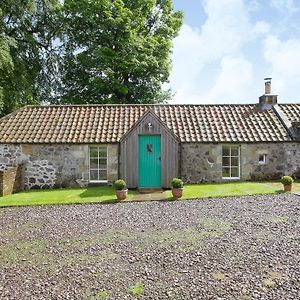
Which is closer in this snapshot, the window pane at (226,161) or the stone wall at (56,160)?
the stone wall at (56,160)

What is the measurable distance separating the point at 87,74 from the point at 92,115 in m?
12.3

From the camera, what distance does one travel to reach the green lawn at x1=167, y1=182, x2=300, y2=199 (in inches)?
517

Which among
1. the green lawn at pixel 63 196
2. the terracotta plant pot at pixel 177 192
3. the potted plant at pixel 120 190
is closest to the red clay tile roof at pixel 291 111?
the terracotta plant pot at pixel 177 192

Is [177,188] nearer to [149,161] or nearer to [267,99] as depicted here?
[149,161]

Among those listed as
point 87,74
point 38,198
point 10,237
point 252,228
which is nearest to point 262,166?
point 252,228

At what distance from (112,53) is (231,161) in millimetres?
15769

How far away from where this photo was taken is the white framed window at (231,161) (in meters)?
16.5

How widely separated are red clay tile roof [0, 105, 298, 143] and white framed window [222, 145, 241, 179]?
2.37 ft

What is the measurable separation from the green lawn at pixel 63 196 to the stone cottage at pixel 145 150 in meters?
1.02

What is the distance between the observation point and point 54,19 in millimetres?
27625

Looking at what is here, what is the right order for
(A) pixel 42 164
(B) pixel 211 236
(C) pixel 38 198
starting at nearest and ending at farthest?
(B) pixel 211 236
(C) pixel 38 198
(A) pixel 42 164

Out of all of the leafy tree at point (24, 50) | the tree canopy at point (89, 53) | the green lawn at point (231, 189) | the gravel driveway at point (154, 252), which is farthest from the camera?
the tree canopy at point (89, 53)

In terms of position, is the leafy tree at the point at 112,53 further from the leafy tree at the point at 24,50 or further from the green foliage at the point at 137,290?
the green foliage at the point at 137,290

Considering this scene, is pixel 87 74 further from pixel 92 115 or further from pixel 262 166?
pixel 262 166
